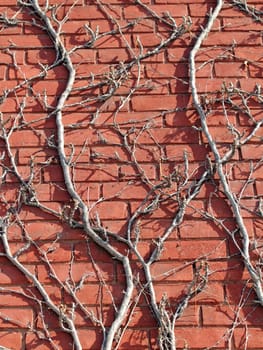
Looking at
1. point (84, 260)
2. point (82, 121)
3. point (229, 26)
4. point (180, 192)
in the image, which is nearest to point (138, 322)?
point (84, 260)

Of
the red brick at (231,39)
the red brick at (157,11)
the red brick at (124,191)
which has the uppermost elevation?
the red brick at (157,11)

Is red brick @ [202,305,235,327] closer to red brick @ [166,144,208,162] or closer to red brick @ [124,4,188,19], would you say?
red brick @ [166,144,208,162]

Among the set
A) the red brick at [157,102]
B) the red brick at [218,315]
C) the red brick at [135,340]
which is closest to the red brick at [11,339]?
the red brick at [135,340]

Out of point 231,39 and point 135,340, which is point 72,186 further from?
point 231,39

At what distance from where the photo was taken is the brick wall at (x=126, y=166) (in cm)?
210

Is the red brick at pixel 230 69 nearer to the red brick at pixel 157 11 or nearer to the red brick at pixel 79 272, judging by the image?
the red brick at pixel 157 11

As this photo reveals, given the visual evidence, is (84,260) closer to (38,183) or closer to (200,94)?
(38,183)

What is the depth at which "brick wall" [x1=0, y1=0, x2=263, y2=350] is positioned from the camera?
210 cm

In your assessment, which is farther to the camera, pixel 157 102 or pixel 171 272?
pixel 157 102

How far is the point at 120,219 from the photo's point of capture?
2236 millimetres

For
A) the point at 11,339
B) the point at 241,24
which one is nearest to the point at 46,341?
the point at 11,339

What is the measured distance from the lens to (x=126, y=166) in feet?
7.63

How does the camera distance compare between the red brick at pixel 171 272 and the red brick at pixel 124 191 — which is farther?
the red brick at pixel 124 191

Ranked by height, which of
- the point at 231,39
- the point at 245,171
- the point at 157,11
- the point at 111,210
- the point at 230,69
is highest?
the point at 157,11
